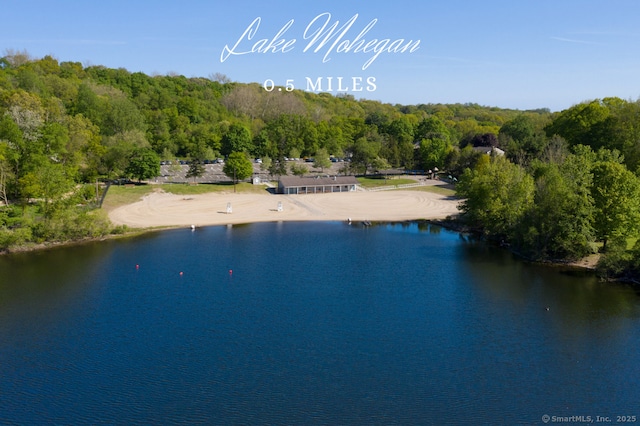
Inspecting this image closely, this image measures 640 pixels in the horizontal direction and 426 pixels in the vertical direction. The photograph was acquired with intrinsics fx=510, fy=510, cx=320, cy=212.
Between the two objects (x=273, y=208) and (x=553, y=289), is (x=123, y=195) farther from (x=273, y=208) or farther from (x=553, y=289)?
(x=553, y=289)

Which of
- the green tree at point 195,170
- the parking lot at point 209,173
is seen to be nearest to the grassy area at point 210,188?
the green tree at point 195,170

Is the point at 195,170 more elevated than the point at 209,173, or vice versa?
the point at 195,170

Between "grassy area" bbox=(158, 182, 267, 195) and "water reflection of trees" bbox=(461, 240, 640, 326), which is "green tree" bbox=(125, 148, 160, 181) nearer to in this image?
"grassy area" bbox=(158, 182, 267, 195)

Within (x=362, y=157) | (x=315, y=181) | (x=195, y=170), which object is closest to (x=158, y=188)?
Result: (x=195, y=170)

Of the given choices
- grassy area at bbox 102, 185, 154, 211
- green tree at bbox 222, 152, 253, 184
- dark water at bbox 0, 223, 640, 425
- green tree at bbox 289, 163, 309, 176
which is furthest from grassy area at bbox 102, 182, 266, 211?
dark water at bbox 0, 223, 640, 425

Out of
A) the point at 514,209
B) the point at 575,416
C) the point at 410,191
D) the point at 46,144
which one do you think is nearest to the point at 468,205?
the point at 514,209

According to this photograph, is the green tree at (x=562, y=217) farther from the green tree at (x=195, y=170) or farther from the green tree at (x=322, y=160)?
the green tree at (x=195, y=170)
